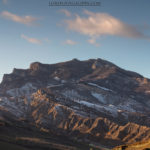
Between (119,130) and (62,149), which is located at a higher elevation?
(119,130)

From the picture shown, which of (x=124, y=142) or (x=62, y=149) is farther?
(x=124, y=142)

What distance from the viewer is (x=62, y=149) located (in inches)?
4281

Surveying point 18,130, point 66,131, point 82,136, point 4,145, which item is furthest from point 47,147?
point 66,131

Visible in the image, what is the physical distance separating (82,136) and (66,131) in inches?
682

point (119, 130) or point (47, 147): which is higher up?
point (119, 130)

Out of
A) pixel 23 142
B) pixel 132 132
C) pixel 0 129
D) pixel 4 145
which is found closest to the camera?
pixel 4 145

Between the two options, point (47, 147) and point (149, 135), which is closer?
point (47, 147)

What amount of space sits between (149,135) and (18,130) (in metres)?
87.7

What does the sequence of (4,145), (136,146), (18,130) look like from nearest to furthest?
(136,146) < (4,145) < (18,130)

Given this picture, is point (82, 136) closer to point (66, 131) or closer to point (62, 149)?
point (66, 131)

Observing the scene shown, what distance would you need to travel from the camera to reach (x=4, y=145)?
8219 cm

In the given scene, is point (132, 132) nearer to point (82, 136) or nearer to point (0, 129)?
point (82, 136)

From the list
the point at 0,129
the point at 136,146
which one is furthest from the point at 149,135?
the point at 136,146

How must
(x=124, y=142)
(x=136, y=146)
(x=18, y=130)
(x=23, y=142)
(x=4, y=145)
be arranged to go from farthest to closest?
1. (x=124, y=142)
2. (x=18, y=130)
3. (x=23, y=142)
4. (x=4, y=145)
5. (x=136, y=146)
